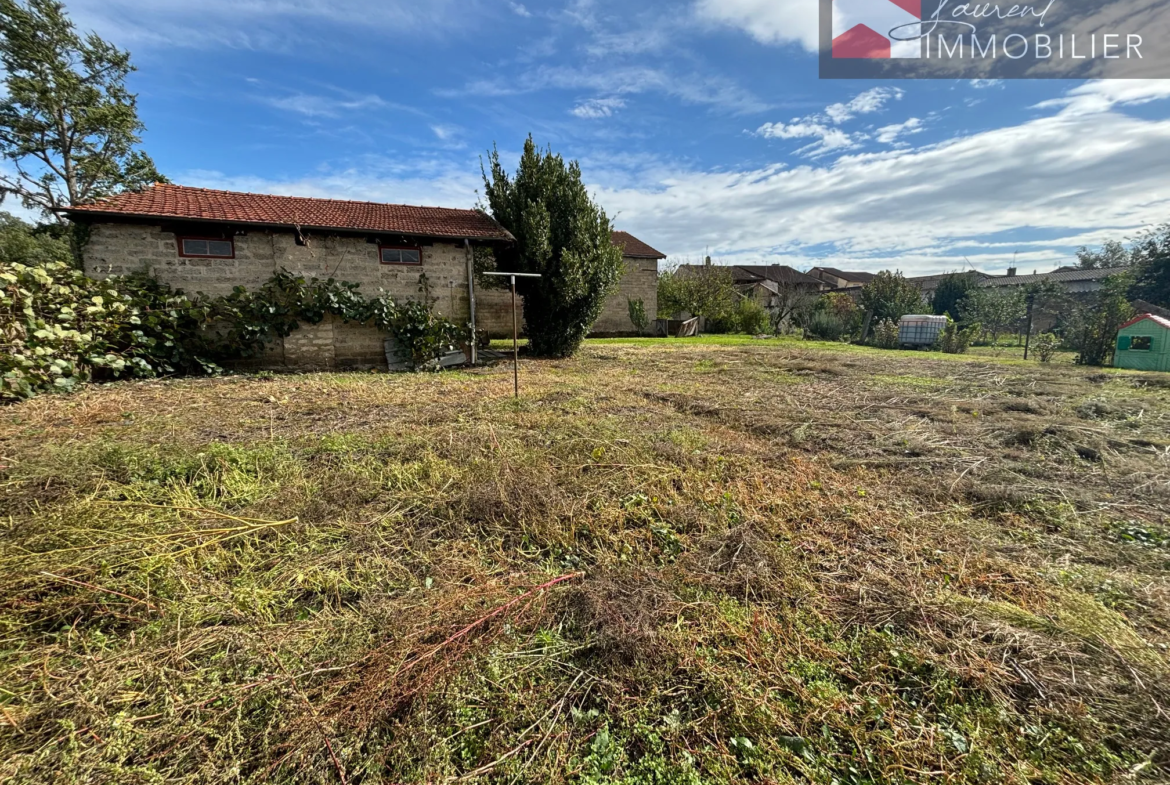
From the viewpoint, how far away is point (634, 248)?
24344mm

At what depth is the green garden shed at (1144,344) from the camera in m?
12.0

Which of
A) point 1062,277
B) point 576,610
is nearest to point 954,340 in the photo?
point 576,610

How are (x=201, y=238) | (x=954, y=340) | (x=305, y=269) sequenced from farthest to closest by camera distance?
(x=954, y=340) < (x=305, y=269) < (x=201, y=238)

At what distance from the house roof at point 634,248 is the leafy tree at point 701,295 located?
→ 8.20 feet

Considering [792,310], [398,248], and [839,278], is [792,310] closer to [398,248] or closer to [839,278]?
[398,248]

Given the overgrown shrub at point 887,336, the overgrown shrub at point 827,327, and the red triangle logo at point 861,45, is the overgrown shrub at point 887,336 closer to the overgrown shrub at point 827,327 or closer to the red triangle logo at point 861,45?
the overgrown shrub at point 827,327

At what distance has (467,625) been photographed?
7.11 feet

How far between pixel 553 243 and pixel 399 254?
4.12 m

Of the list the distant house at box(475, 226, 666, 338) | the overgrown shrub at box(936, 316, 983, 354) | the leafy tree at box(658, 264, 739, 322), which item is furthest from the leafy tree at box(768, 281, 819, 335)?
the distant house at box(475, 226, 666, 338)

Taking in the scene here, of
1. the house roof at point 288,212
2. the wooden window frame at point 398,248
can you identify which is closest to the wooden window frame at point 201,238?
the house roof at point 288,212

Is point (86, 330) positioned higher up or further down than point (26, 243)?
further down

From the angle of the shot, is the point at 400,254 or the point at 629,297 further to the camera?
the point at 629,297

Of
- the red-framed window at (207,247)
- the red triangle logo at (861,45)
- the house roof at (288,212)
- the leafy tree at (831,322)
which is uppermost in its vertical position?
the red triangle logo at (861,45)

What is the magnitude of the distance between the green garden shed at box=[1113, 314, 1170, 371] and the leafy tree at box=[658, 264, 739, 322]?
15.2 meters
